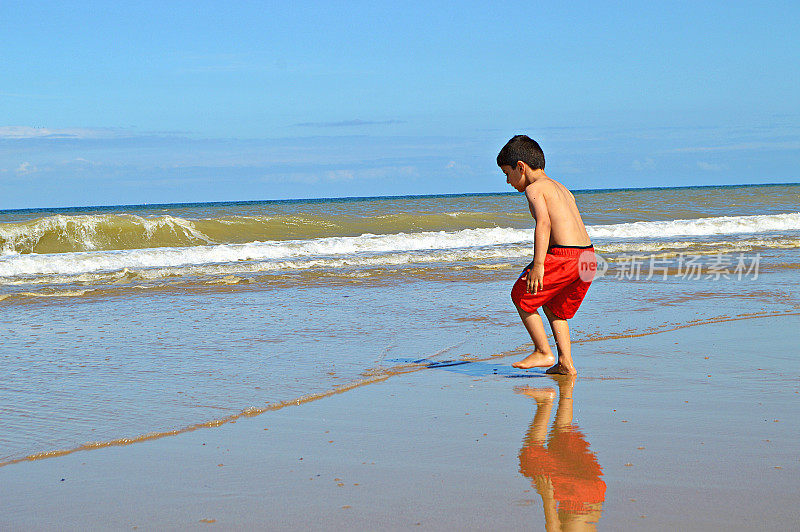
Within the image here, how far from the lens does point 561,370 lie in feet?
14.8

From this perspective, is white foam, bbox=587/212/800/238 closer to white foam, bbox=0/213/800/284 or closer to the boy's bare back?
white foam, bbox=0/213/800/284

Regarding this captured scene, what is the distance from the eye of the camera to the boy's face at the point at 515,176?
4484mm

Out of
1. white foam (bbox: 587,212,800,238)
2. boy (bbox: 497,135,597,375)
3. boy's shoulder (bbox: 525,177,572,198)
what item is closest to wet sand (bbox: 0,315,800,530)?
boy (bbox: 497,135,597,375)

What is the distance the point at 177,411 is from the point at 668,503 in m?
2.37

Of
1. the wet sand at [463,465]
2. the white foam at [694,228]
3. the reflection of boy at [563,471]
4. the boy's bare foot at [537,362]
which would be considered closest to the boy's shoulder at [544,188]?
the boy's bare foot at [537,362]

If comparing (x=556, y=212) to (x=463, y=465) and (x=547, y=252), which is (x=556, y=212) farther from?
(x=463, y=465)

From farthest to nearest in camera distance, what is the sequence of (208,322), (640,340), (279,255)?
1. (279,255)
2. (208,322)
3. (640,340)

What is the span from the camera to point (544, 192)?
4.40m

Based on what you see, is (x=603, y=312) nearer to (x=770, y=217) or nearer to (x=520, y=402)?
(x=520, y=402)

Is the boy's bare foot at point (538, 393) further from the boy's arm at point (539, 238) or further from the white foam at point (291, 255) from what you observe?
the white foam at point (291, 255)

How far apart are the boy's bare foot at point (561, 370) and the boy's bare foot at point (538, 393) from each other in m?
0.35

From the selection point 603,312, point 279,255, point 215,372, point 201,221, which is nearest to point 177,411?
point 215,372

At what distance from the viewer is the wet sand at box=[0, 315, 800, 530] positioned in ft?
8.11

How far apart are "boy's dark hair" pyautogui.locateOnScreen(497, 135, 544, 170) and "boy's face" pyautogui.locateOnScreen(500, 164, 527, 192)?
31 mm
